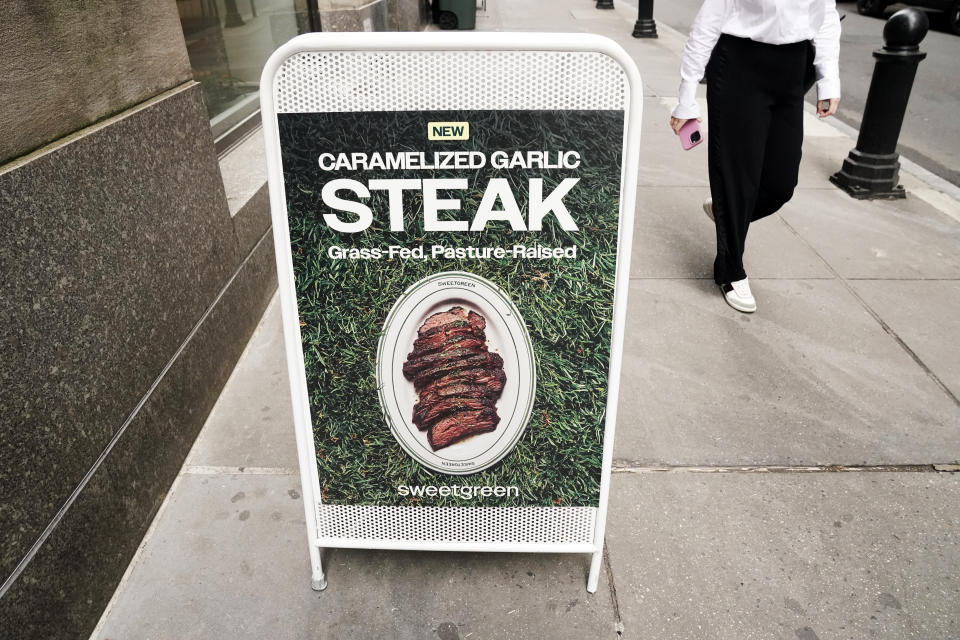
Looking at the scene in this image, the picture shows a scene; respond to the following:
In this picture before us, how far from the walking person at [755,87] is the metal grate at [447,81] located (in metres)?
2.05

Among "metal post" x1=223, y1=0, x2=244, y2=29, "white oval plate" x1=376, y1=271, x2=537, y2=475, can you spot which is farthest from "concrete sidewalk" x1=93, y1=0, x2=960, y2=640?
"metal post" x1=223, y1=0, x2=244, y2=29

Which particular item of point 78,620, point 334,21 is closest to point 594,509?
point 78,620

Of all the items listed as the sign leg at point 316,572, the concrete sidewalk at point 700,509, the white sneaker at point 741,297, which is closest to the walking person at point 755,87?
the white sneaker at point 741,297

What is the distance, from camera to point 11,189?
1942mm

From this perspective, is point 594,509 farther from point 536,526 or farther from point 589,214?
point 589,214

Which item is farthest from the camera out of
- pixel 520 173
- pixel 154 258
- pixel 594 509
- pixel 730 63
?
pixel 730 63

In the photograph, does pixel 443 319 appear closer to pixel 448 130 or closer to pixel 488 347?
pixel 488 347

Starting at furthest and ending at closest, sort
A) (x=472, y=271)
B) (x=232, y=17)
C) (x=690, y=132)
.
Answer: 1. (x=232, y=17)
2. (x=690, y=132)
3. (x=472, y=271)

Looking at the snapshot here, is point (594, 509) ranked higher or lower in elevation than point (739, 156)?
lower

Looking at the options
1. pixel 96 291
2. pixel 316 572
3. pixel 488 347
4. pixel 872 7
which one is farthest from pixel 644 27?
pixel 316 572

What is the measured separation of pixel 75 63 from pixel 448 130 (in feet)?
4.54

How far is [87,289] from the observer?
89.5 inches

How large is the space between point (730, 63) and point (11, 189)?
10.3 ft

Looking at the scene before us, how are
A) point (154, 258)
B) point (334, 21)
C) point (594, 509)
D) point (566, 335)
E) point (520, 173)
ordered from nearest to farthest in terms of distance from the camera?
point (520, 173) → point (566, 335) → point (594, 509) → point (154, 258) → point (334, 21)
